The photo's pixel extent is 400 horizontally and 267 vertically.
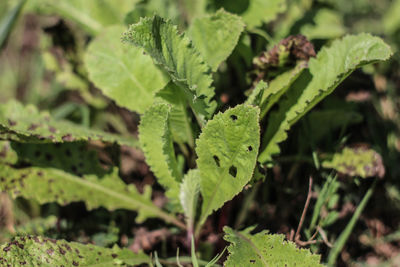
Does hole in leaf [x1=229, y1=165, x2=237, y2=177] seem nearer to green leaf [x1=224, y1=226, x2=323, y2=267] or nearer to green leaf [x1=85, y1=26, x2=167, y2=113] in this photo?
green leaf [x1=224, y1=226, x2=323, y2=267]

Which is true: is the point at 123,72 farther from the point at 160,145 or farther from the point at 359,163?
the point at 359,163

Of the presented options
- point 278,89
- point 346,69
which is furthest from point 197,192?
point 346,69

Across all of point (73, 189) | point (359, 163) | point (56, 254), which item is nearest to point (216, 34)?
point (359, 163)

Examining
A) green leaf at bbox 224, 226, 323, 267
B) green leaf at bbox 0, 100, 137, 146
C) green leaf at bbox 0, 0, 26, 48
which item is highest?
green leaf at bbox 0, 0, 26, 48

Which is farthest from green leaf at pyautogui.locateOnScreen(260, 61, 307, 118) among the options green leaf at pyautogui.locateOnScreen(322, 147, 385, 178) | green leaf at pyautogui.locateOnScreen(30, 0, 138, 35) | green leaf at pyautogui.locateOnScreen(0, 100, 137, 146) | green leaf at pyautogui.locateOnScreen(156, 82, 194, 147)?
green leaf at pyautogui.locateOnScreen(30, 0, 138, 35)

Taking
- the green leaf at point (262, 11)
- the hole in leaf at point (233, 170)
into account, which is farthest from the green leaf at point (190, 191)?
the green leaf at point (262, 11)

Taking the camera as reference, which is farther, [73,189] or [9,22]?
[9,22]

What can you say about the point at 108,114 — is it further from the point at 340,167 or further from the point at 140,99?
the point at 340,167

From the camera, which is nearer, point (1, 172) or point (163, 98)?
point (163, 98)
